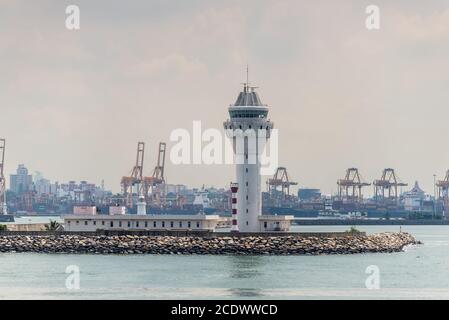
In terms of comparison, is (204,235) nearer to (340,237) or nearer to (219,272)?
(340,237)

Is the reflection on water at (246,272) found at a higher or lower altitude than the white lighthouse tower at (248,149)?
lower

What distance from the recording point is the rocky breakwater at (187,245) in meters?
94.4

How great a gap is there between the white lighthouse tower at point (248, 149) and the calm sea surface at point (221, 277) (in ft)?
17.6

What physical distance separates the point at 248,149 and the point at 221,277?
19.9m

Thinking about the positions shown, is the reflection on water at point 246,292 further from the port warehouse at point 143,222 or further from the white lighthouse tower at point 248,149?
the port warehouse at point 143,222

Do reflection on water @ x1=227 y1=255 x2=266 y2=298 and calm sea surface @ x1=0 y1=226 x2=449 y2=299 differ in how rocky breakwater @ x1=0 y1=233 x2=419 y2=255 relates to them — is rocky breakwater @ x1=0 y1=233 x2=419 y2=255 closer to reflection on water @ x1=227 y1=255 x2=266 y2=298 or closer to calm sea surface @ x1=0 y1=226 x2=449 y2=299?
calm sea surface @ x1=0 y1=226 x2=449 y2=299

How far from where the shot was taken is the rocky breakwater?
94.4m

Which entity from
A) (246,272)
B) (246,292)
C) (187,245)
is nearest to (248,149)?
(187,245)

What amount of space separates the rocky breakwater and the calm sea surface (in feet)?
7.38

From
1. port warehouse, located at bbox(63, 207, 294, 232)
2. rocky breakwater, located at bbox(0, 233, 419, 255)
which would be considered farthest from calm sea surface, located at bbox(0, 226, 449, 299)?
port warehouse, located at bbox(63, 207, 294, 232)

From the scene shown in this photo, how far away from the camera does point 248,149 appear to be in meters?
95.8

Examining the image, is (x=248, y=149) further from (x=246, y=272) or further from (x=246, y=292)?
(x=246, y=292)

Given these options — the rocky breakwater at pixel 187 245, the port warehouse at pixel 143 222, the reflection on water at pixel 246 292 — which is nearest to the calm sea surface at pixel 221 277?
the reflection on water at pixel 246 292
